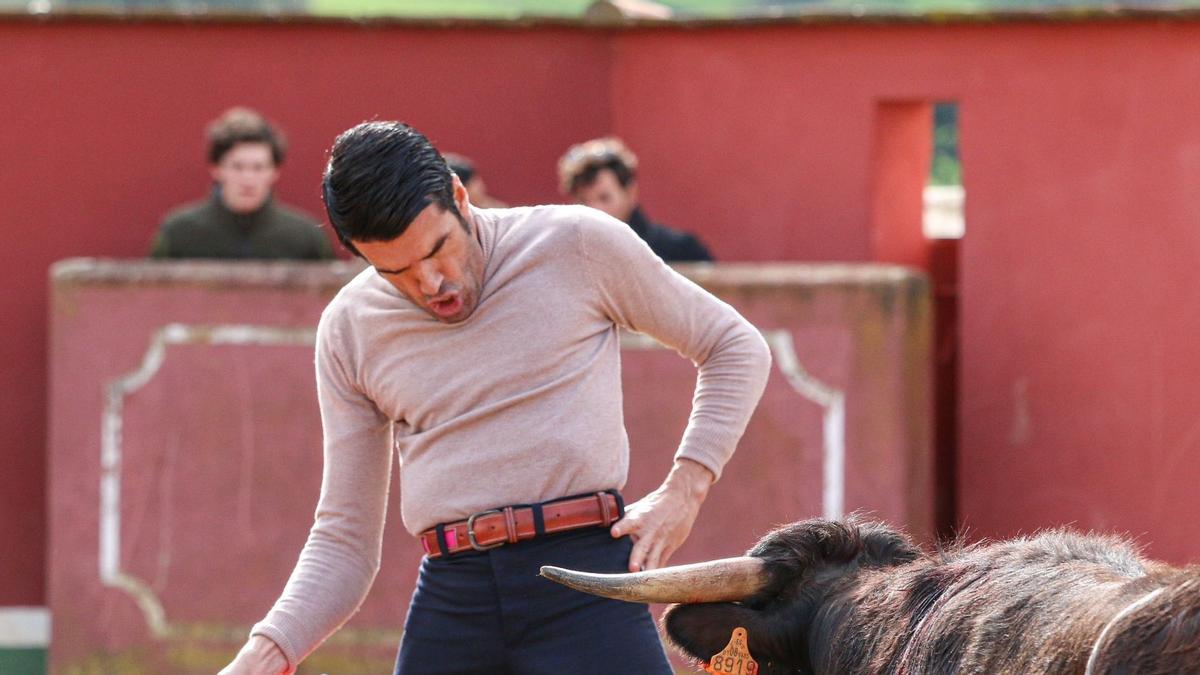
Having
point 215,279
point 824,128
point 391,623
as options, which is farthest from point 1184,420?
point 215,279

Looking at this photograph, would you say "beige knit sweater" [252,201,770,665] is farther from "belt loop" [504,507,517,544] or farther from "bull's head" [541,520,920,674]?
"bull's head" [541,520,920,674]

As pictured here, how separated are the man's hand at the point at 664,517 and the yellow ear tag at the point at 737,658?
259 mm

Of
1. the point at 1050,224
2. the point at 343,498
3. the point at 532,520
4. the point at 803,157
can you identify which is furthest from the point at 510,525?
the point at 803,157

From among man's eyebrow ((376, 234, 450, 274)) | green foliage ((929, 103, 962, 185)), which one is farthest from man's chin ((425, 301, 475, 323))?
green foliage ((929, 103, 962, 185))

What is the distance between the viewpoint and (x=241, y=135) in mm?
7945

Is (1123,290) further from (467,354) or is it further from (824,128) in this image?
(467,354)

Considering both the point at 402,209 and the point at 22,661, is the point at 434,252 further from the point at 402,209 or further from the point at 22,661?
the point at 22,661

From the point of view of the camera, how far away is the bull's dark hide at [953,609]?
2629 millimetres

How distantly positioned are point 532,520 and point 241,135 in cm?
451

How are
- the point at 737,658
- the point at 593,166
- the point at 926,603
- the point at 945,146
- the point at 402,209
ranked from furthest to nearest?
the point at 945,146, the point at 593,166, the point at 402,209, the point at 737,658, the point at 926,603

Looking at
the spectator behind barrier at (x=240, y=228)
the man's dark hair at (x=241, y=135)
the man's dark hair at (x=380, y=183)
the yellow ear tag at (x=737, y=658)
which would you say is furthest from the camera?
the spectator behind barrier at (x=240, y=228)

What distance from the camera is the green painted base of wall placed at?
8664 millimetres

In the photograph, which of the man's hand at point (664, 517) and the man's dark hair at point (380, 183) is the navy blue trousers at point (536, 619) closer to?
the man's hand at point (664, 517)

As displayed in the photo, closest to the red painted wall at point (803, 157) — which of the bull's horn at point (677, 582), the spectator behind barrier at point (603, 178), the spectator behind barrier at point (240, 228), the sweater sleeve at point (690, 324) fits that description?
the spectator behind barrier at point (240, 228)
